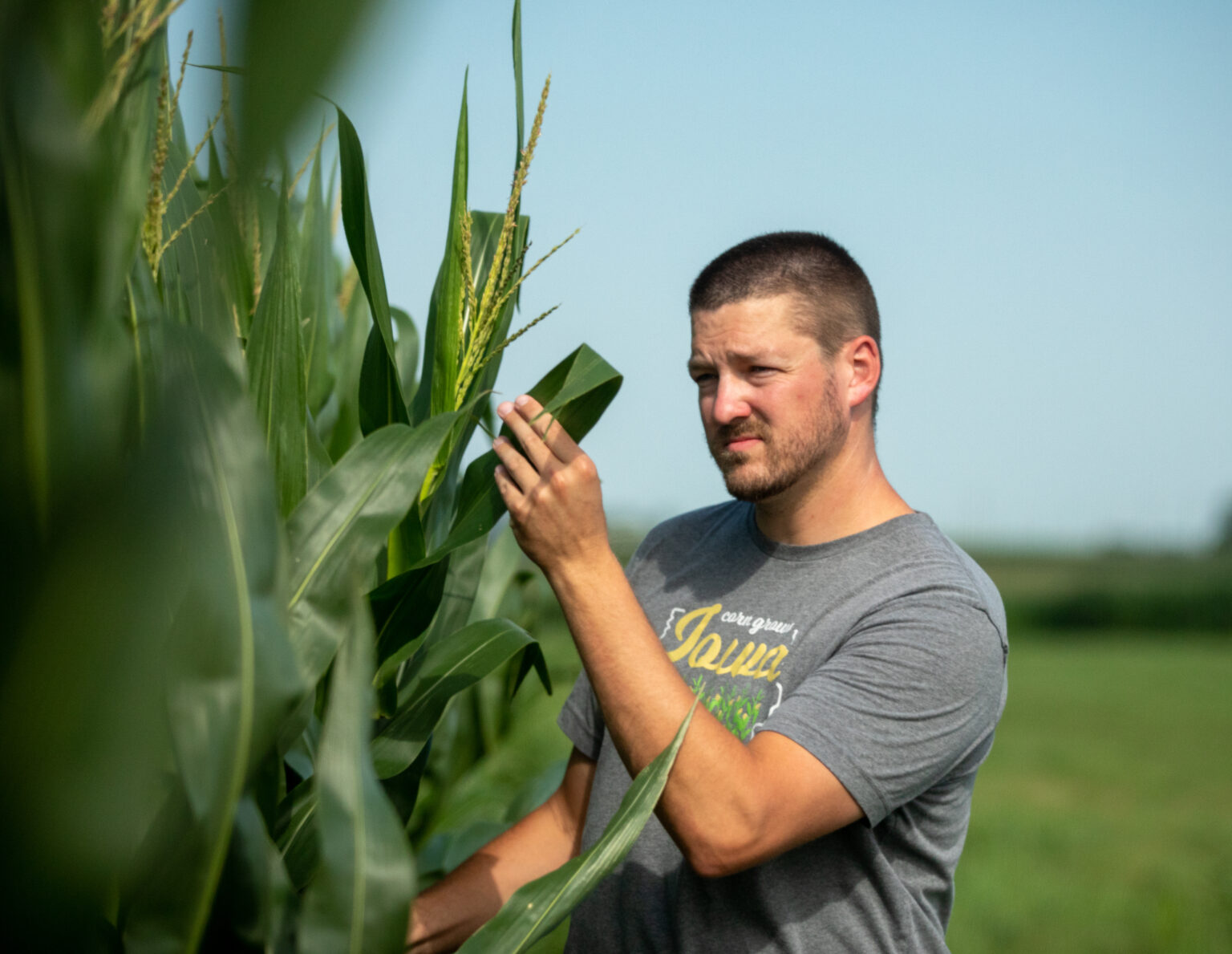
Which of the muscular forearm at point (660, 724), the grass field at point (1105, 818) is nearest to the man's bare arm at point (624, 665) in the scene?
the muscular forearm at point (660, 724)

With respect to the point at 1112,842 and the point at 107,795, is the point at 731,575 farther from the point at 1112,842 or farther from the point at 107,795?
the point at 1112,842

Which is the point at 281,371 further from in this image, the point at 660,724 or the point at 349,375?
the point at 349,375

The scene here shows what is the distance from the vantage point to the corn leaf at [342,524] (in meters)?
0.68

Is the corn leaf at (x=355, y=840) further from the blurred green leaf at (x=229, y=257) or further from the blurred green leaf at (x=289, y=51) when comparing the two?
the blurred green leaf at (x=289, y=51)

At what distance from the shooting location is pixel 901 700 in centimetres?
111

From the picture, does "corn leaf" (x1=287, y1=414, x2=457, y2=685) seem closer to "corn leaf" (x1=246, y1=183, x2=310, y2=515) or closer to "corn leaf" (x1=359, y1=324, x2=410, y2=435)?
"corn leaf" (x1=246, y1=183, x2=310, y2=515)

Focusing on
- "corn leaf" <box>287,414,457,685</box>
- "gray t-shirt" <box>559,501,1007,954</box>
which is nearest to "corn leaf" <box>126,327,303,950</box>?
"corn leaf" <box>287,414,457,685</box>

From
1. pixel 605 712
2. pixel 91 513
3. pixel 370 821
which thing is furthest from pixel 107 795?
pixel 605 712

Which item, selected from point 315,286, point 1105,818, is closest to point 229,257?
point 315,286

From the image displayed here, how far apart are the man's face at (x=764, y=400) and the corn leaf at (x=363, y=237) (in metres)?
0.49

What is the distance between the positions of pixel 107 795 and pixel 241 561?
0.16 meters

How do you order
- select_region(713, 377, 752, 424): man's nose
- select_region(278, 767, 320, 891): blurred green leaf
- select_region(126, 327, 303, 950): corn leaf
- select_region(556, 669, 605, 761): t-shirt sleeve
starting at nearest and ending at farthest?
select_region(126, 327, 303, 950): corn leaf < select_region(278, 767, 320, 891): blurred green leaf < select_region(713, 377, 752, 424): man's nose < select_region(556, 669, 605, 761): t-shirt sleeve

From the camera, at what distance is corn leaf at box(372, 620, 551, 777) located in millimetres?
903

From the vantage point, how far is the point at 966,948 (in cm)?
455
